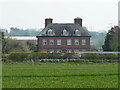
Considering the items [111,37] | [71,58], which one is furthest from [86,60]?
[111,37]

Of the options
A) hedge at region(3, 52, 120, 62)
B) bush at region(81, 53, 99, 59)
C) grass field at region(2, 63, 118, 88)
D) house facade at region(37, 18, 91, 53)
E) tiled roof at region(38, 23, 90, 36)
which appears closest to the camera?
grass field at region(2, 63, 118, 88)

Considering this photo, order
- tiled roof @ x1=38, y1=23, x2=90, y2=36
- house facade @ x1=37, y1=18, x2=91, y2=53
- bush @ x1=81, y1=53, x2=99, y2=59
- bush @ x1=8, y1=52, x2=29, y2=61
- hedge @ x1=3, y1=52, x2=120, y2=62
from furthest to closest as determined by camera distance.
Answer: tiled roof @ x1=38, y1=23, x2=90, y2=36
house facade @ x1=37, y1=18, x2=91, y2=53
bush @ x1=81, y1=53, x2=99, y2=59
hedge @ x1=3, y1=52, x2=120, y2=62
bush @ x1=8, y1=52, x2=29, y2=61

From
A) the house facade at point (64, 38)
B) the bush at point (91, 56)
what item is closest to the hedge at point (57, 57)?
the bush at point (91, 56)

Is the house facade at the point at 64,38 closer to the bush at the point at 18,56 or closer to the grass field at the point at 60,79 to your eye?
the bush at the point at 18,56

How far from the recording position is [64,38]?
91.8 metres

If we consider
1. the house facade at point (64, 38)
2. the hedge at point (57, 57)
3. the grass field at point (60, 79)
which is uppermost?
the house facade at point (64, 38)

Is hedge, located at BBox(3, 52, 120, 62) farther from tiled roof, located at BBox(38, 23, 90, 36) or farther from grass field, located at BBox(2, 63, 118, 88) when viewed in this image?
grass field, located at BBox(2, 63, 118, 88)

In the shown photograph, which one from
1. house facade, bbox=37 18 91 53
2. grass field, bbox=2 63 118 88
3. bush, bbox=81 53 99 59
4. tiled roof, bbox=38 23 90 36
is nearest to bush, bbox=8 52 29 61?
bush, bbox=81 53 99 59

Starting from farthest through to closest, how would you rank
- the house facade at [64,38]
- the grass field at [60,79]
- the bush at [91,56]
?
the house facade at [64,38], the bush at [91,56], the grass field at [60,79]

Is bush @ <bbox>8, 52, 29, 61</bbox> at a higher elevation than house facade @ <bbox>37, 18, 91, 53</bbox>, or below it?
below

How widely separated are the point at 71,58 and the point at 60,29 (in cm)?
2308

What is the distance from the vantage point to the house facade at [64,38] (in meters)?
91.5

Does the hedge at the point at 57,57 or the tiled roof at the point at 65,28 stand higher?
the tiled roof at the point at 65,28

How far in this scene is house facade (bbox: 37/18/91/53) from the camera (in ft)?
300
